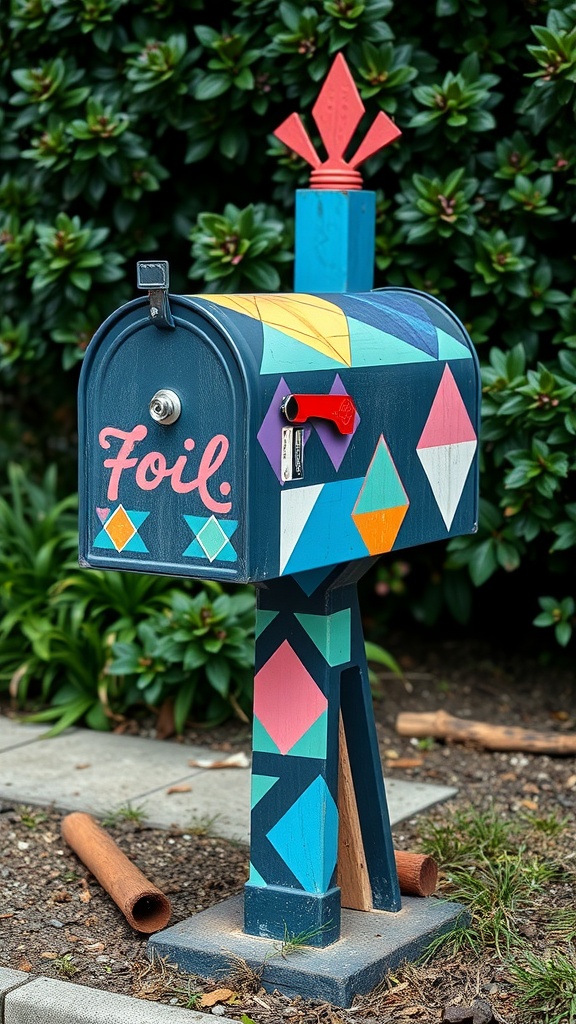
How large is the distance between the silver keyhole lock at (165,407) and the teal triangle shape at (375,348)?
444 millimetres

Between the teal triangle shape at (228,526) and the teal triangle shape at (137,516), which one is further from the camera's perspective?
the teal triangle shape at (137,516)

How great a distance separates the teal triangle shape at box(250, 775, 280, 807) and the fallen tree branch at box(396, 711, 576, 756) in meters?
1.94

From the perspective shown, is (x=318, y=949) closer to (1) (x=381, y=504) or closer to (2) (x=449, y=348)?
(1) (x=381, y=504)

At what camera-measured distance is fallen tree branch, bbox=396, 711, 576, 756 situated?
195 inches

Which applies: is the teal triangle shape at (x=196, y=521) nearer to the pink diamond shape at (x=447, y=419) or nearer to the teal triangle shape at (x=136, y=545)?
the teal triangle shape at (x=136, y=545)

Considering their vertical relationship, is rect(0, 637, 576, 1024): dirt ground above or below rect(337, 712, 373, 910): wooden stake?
below

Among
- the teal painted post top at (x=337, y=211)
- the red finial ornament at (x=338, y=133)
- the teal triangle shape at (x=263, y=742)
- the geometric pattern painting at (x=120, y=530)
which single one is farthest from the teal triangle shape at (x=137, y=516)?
the red finial ornament at (x=338, y=133)

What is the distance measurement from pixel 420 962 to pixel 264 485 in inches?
51.0

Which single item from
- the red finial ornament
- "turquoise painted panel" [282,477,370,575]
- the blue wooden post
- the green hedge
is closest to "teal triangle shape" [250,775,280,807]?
the blue wooden post

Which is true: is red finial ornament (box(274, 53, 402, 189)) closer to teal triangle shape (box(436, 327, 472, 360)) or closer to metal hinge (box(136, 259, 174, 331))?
teal triangle shape (box(436, 327, 472, 360))

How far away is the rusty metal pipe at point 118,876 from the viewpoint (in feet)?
11.4

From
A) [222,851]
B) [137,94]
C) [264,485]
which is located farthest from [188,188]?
[264,485]

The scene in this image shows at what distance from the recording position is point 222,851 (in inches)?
161

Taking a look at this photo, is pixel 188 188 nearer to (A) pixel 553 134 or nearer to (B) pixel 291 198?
(B) pixel 291 198
